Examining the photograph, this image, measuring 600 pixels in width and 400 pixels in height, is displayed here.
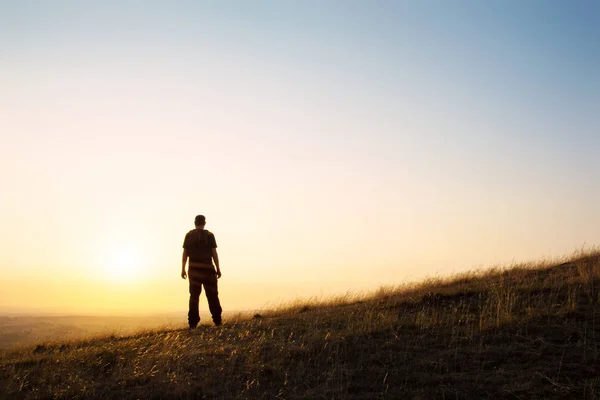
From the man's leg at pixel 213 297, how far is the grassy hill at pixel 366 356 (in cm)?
76

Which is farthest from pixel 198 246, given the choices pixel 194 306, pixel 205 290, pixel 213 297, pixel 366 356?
pixel 366 356

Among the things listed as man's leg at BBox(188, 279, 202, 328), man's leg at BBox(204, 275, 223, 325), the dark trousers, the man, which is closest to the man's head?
the man

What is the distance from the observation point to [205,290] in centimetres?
1150

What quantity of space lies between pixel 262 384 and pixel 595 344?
162 inches

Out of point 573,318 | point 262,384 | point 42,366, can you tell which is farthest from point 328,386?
point 42,366

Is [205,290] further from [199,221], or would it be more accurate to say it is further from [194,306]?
[199,221]

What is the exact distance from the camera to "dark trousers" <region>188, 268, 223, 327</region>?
36.7 ft

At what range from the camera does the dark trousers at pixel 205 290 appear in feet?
36.7

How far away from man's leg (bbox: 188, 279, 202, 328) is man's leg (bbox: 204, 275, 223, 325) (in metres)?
0.22

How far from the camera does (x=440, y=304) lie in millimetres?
10461

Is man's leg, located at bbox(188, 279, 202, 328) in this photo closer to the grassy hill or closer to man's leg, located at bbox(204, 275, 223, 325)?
man's leg, located at bbox(204, 275, 223, 325)

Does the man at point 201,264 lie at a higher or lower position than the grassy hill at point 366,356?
higher

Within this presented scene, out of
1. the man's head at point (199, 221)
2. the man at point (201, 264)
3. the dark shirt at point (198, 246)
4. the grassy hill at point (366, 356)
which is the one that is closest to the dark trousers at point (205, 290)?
the man at point (201, 264)

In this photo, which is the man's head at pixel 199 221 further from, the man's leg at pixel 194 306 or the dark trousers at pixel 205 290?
the man's leg at pixel 194 306
